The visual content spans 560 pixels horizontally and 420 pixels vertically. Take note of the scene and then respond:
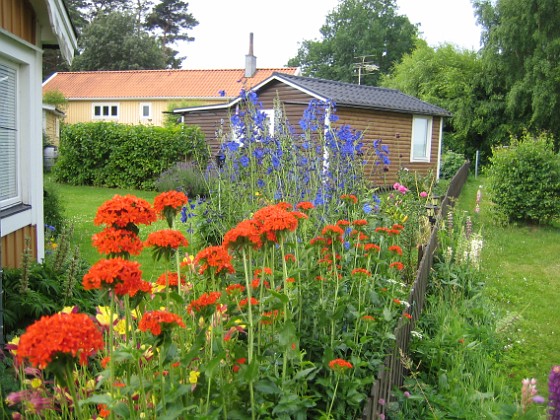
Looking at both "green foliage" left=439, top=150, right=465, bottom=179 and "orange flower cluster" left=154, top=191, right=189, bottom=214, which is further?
"green foliage" left=439, top=150, right=465, bottom=179

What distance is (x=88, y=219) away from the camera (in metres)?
10.1

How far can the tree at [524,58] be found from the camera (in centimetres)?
2214

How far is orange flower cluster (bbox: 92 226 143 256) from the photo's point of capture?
5.55ft

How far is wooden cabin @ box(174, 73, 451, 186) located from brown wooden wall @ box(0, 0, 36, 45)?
34.3 feet

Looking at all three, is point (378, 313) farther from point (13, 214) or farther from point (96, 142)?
point (96, 142)

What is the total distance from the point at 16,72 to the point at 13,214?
48.4 inches

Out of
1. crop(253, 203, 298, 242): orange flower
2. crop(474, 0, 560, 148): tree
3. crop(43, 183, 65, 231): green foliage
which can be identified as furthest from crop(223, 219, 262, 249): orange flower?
crop(474, 0, 560, 148): tree

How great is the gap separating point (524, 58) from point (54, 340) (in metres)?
25.1

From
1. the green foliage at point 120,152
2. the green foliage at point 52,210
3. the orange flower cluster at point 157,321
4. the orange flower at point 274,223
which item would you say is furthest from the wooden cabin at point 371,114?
the orange flower cluster at point 157,321

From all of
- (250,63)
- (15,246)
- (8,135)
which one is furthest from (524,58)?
(15,246)

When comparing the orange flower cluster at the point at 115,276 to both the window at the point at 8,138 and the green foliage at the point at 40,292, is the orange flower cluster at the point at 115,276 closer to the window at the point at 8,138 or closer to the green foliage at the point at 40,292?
the green foliage at the point at 40,292

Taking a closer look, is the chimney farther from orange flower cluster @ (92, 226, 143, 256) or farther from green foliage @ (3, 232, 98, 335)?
orange flower cluster @ (92, 226, 143, 256)

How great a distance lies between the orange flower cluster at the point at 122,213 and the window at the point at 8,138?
321 cm

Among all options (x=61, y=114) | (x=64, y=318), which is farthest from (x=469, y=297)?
(x=61, y=114)
